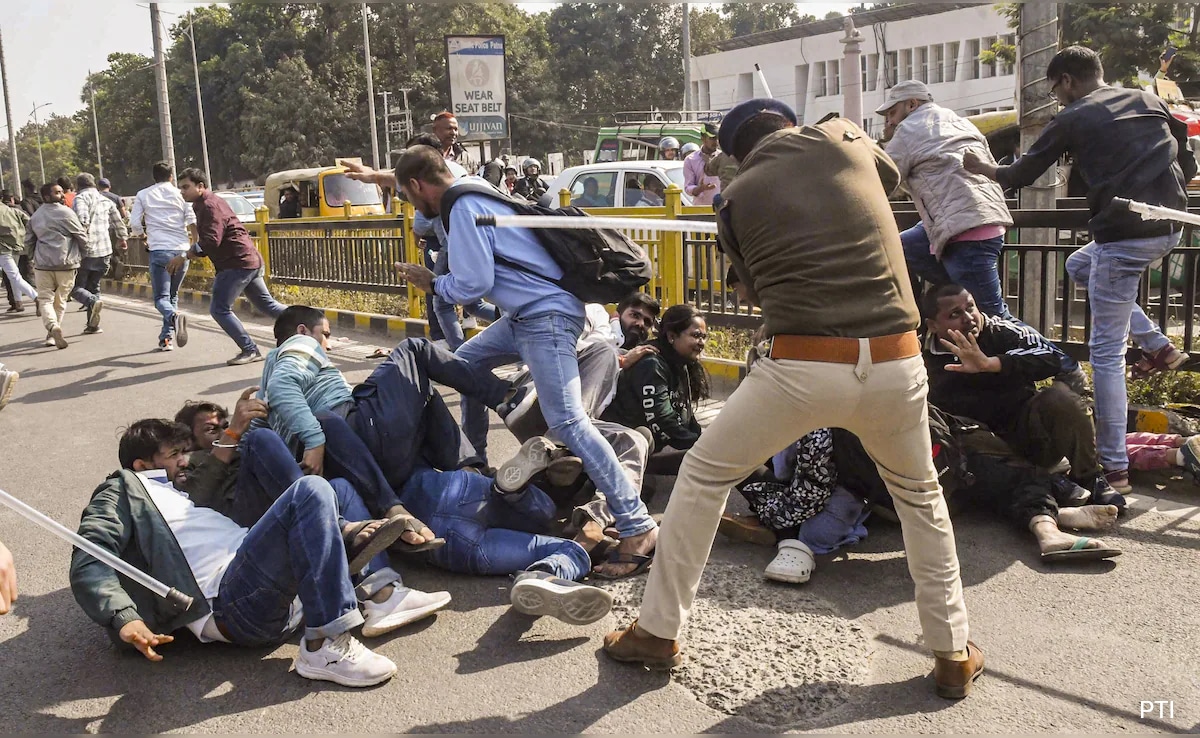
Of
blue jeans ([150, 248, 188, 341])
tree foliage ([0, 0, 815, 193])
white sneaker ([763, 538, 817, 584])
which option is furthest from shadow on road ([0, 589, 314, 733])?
tree foliage ([0, 0, 815, 193])

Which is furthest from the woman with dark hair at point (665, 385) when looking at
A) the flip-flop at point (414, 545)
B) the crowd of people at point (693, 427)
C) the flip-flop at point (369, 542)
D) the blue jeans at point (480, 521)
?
the flip-flop at point (369, 542)

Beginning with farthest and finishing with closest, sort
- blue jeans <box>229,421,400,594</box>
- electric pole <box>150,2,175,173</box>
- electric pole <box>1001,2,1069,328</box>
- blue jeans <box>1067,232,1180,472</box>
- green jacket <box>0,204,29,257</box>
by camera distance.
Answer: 1. electric pole <box>150,2,175,173</box>
2. green jacket <box>0,204,29,257</box>
3. electric pole <box>1001,2,1069,328</box>
4. blue jeans <box>1067,232,1180,472</box>
5. blue jeans <box>229,421,400,594</box>

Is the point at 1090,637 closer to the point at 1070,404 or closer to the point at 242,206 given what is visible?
the point at 1070,404

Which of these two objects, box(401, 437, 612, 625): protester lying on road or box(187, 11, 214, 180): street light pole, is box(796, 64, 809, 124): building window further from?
box(401, 437, 612, 625): protester lying on road

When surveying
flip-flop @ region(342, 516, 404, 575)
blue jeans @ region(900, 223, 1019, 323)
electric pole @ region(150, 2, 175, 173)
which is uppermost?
electric pole @ region(150, 2, 175, 173)

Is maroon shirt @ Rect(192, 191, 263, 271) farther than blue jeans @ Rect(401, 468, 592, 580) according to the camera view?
Yes

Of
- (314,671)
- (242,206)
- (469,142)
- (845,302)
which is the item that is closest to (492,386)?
(314,671)

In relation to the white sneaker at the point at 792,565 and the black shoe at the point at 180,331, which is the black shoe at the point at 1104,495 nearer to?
the white sneaker at the point at 792,565

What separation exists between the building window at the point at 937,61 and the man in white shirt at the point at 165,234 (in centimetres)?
3777

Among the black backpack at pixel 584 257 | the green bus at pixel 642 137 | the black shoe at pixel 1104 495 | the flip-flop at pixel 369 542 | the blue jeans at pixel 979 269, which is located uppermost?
the green bus at pixel 642 137

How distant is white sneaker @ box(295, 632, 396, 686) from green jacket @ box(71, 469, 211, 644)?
1.36 feet

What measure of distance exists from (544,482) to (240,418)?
127 centimetres

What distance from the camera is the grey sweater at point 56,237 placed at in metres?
11.9

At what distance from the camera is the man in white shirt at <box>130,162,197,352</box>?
10.9 meters
